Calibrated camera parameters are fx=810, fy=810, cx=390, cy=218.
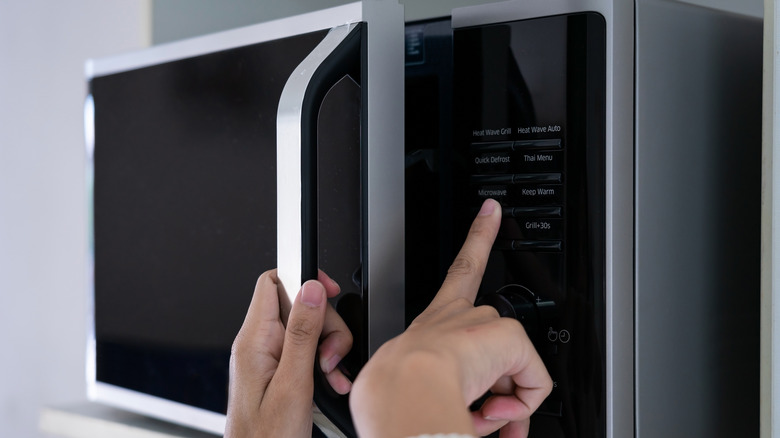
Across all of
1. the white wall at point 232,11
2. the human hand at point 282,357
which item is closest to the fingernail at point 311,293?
the human hand at point 282,357

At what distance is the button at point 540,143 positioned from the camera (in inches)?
22.2

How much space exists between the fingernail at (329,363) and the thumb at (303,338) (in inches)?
0.5

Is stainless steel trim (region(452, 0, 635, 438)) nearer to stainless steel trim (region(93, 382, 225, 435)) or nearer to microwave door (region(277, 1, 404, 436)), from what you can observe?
microwave door (region(277, 1, 404, 436))

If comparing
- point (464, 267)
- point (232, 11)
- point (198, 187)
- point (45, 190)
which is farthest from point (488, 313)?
point (45, 190)

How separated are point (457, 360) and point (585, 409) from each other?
0.54ft

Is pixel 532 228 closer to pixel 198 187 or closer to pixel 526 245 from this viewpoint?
pixel 526 245

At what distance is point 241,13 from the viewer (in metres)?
1.02

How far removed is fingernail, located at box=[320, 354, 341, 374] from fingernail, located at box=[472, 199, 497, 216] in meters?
0.15

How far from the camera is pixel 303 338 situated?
1.79ft

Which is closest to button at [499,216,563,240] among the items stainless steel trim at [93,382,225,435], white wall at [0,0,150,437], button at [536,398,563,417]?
button at [536,398,563,417]

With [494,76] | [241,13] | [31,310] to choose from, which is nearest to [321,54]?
[494,76]

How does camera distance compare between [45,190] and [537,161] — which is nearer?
[537,161]

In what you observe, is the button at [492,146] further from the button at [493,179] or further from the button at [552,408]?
the button at [552,408]

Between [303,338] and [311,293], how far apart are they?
0.11 ft
